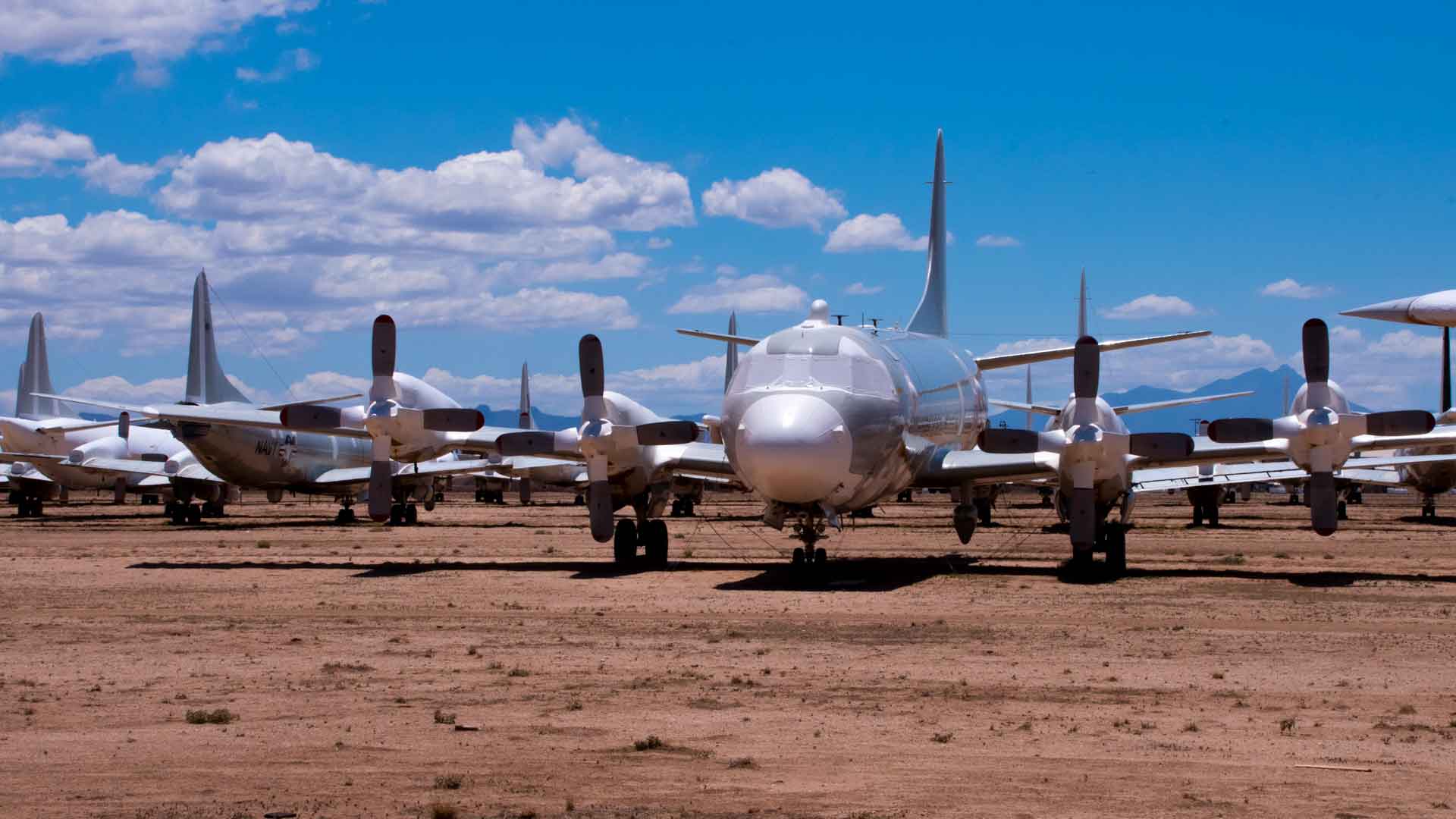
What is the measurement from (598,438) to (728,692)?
13.2 m

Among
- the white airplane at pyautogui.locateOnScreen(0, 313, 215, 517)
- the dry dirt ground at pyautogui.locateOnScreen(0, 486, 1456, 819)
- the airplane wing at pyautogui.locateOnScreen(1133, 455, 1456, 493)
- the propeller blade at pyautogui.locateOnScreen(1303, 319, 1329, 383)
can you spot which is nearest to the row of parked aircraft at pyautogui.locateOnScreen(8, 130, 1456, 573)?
the propeller blade at pyautogui.locateOnScreen(1303, 319, 1329, 383)

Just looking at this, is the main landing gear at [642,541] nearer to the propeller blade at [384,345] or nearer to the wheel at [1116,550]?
the propeller blade at [384,345]

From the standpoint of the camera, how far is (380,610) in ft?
56.2

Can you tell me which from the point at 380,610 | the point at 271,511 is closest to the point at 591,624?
the point at 380,610

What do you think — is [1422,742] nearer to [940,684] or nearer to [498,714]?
[940,684]

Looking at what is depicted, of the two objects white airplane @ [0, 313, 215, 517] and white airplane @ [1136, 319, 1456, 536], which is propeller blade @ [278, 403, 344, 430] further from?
white airplane @ [0, 313, 215, 517]

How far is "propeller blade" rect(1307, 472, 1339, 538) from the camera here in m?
20.9

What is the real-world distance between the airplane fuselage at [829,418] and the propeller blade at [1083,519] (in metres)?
2.49

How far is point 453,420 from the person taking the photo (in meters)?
24.6

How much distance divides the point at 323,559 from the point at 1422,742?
21.5m

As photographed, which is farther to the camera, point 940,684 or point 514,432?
point 514,432

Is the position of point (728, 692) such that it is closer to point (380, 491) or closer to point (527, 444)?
point (527, 444)

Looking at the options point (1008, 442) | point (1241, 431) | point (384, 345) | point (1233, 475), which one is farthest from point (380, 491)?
point (1233, 475)

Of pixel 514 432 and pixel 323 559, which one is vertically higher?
pixel 514 432
